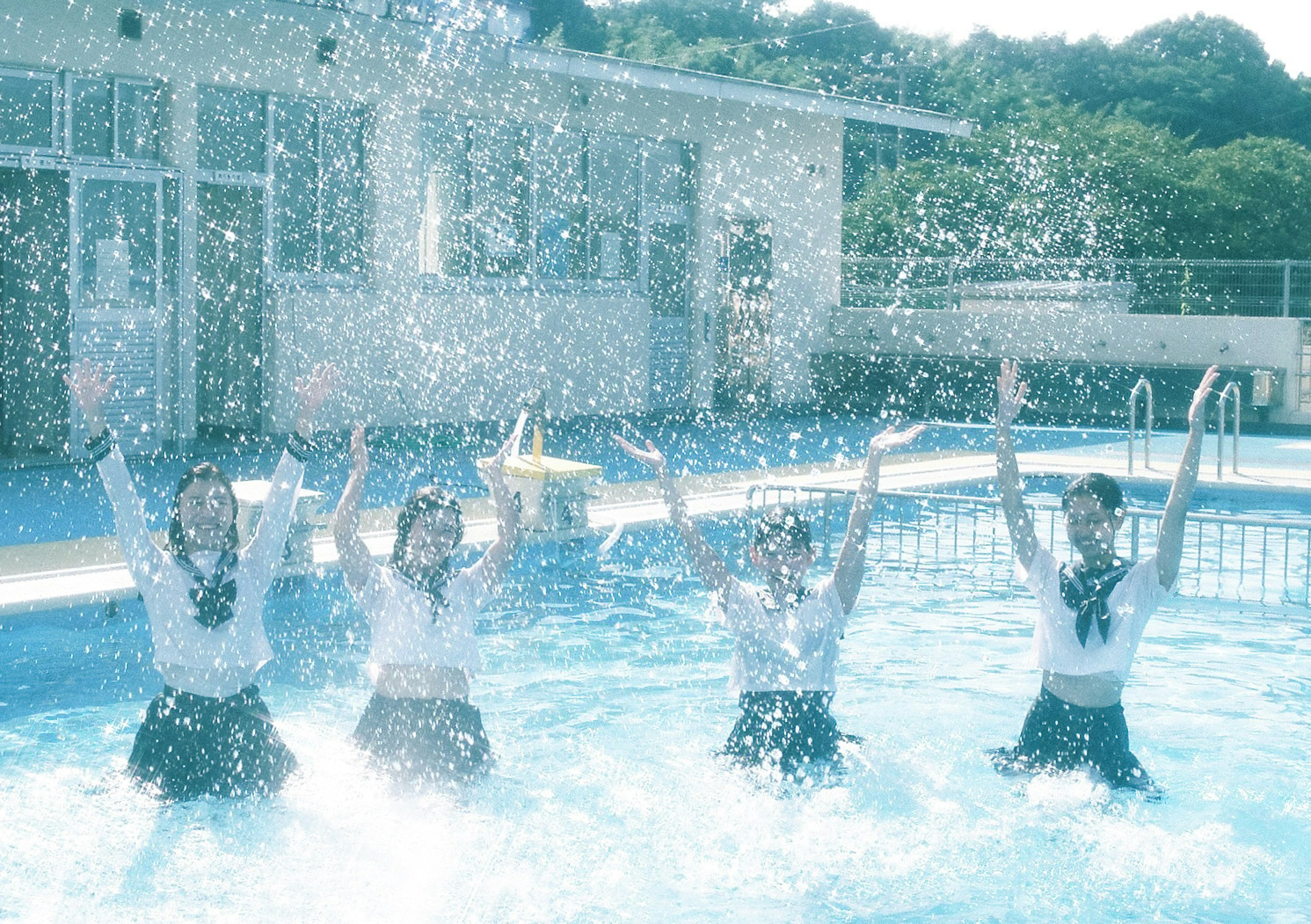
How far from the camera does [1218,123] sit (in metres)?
55.9

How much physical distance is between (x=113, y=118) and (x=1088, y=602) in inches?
436

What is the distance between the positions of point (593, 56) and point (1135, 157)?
34.6 meters

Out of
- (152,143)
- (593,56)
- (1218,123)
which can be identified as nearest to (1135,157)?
(1218,123)

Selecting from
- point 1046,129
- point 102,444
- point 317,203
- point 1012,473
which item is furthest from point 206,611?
point 1046,129

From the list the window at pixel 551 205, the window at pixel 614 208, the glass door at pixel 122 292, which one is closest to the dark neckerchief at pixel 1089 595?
the glass door at pixel 122 292

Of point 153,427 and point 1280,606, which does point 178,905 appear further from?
point 153,427

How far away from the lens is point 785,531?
5.00 m

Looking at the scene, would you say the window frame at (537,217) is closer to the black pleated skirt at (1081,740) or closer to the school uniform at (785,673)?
the school uniform at (785,673)

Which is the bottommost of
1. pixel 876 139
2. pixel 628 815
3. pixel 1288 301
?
pixel 628 815

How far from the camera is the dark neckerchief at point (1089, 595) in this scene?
5.09m

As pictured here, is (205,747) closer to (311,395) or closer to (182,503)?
(182,503)

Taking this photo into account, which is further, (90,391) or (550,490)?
(550,490)

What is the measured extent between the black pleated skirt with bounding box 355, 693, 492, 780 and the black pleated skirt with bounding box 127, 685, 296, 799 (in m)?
0.32

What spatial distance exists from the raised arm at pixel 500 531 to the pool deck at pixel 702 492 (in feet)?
11.4
